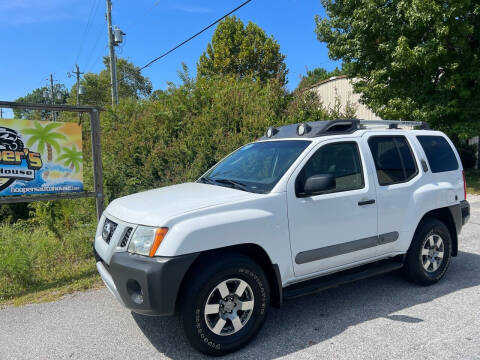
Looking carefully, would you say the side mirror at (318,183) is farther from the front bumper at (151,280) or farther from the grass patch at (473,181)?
the grass patch at (473,181)

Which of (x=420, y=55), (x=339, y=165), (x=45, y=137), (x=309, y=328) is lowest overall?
(x=309, y=328)

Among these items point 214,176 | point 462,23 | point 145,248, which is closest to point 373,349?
point 145,248

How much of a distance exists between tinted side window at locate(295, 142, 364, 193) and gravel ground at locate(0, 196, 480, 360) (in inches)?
50.5

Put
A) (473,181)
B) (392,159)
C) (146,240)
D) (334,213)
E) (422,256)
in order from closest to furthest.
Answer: (146,240) < (334,213) < (392,159) < (422,256) < (473,181)

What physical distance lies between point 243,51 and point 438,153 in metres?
22.8

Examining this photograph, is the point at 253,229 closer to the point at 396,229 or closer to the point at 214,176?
the point at 214,176

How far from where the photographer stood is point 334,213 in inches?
137

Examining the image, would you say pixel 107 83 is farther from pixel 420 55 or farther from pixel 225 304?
pixel 225 304

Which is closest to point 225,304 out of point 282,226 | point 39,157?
point 282,226

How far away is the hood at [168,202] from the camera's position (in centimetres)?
291

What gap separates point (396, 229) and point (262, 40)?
972 inches

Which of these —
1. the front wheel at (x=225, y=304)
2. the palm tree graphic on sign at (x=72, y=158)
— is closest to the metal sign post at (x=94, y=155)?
the palm tree graphic on sign at (x=72, y=158)

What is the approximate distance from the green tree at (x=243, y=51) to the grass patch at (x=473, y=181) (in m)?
A: 14.2

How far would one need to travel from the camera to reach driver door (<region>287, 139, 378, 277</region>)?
10.8 feet
